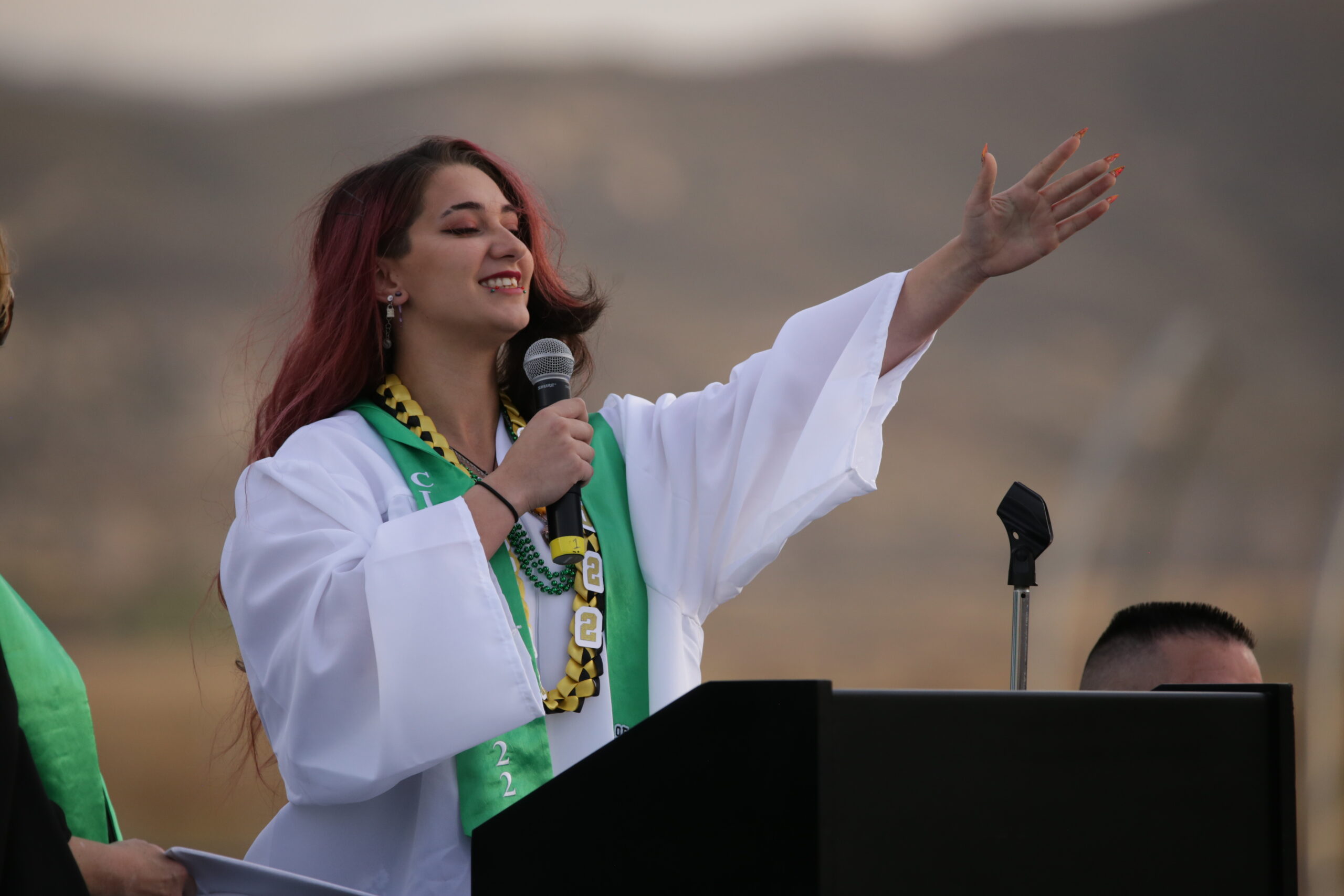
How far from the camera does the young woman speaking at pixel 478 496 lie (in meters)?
1.49

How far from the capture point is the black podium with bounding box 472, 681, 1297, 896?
90 centimetres

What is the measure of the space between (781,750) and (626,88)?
3.09 m

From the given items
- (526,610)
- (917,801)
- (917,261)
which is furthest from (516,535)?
(917,261)

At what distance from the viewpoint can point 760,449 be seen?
1875 millimetres

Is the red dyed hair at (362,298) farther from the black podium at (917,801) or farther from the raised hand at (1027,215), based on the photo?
the black podium at (917,801)

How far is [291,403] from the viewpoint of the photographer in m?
1.94

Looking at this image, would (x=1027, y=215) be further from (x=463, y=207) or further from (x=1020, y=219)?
(x=463, y=207)

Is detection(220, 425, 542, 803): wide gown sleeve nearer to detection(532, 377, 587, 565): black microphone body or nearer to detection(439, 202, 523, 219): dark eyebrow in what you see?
detection(532, 377, 587, 565): black microphone body

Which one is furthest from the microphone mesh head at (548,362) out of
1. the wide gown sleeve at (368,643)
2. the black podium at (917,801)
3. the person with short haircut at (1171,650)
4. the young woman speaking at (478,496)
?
the person with short haircut at (1171,650)

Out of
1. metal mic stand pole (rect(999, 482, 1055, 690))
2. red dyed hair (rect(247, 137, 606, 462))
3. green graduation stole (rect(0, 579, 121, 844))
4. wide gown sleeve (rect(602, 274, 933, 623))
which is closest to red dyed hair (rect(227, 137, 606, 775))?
red dyed hair (rect(247, 137, 606, 462))

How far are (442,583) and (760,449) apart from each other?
1.96 feet

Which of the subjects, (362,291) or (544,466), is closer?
(544,466)

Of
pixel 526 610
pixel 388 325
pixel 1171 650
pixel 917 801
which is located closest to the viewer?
pixel 917 801

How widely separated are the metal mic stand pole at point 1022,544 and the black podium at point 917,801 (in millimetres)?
473
